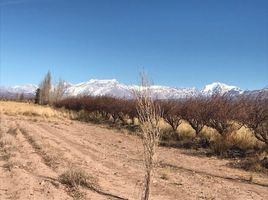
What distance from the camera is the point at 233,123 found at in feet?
71.3

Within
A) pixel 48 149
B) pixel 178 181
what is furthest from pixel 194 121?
pixel 178 181

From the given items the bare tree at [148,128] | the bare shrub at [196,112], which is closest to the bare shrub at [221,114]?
the bare shrub at [196,112]

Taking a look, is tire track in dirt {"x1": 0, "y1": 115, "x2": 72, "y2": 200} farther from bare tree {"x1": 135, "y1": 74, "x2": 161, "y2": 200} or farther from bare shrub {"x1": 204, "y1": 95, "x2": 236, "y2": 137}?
bare shrub {"x1": 204, "y1": 95, "x2": 236, "y2": 137}

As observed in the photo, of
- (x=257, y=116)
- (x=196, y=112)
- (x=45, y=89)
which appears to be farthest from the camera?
(x=45, y=89)

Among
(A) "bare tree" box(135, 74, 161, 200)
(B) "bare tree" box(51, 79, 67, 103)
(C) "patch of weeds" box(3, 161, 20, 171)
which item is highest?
(B) "bare tree" box(51, 79, 67, 103)

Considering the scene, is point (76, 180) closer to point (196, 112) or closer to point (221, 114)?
point (221, 114)

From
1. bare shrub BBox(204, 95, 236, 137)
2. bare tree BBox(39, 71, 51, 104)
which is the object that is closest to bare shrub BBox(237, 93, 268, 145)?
bare shrub BBox(204, 95, 236, 137)

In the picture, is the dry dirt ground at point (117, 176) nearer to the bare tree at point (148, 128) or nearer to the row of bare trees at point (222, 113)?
the bare tree at point (148, 128)

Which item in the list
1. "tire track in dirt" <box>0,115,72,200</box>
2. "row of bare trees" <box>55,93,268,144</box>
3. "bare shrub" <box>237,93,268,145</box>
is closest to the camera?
"tire track in dirt" <box>0,115,72,200</box>

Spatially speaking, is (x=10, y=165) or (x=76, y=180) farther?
(x=10, y=165)

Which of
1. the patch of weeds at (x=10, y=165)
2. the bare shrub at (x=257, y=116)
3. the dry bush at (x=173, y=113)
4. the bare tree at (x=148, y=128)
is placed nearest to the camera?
the bare tree at (x=148, y=128)

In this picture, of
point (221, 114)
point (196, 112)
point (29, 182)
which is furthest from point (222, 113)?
point (29, 182)

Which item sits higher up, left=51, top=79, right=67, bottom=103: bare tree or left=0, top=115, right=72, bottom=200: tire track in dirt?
left=51, top=79, right=67, bottom=103: bare tree

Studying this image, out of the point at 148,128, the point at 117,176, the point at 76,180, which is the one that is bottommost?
the point at 117,176
